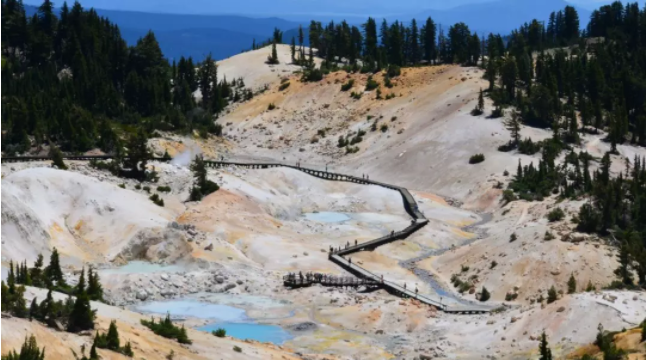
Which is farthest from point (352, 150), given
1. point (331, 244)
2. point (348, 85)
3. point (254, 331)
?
point (254, 331)

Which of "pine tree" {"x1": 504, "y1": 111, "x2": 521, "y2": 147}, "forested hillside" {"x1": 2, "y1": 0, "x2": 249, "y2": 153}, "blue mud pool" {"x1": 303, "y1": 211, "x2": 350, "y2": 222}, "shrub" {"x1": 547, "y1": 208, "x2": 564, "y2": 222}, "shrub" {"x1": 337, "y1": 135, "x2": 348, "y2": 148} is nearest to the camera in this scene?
"shrub" {"x1": 547, "y1": 208, "x2": 564, "y2": 222}

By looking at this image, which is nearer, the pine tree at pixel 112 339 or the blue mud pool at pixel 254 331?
the pine tree at pixel 112 339

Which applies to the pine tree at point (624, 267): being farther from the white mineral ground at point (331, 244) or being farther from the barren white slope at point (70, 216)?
the barren white slope at point (70, 216)

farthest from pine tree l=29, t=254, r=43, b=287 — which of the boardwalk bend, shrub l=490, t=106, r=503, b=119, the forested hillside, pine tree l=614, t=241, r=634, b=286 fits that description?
shrub l=490, t=106, r=503, b=119

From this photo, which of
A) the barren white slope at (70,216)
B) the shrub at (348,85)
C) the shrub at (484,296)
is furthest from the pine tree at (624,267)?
the shrub at (348,85)

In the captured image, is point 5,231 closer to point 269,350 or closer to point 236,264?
point 236,264

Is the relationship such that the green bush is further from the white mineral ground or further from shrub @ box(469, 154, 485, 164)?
shrub @ box(469, 154, 485, 164)

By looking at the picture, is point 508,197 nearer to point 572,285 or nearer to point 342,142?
point 572,285
